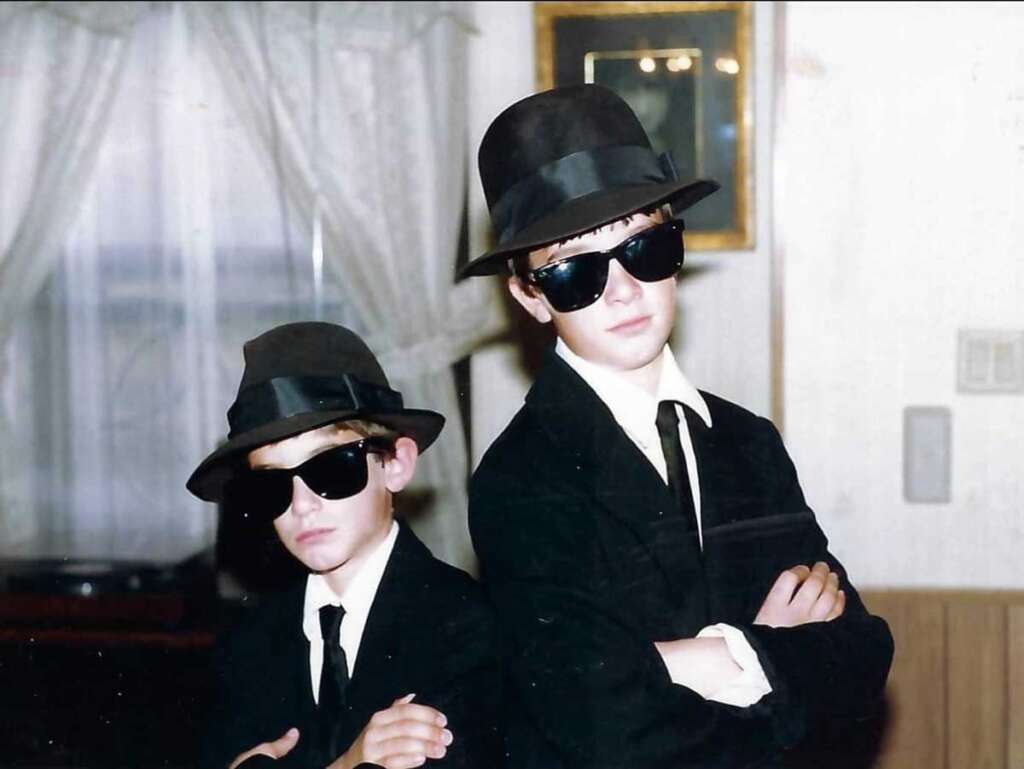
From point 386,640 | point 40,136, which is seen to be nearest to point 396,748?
point 386,640

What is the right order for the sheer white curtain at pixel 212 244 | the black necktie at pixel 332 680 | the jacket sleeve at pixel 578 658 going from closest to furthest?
the jacket sleeve at pixel 578 658 < the black necktie at pixel 332 680 < the sheer white curtain at pixel 212 244

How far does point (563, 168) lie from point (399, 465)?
31 cm

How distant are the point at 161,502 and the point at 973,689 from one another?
54.7 inches

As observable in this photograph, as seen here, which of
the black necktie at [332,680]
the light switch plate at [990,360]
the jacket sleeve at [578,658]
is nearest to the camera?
the jacket sleeve at [578,658]

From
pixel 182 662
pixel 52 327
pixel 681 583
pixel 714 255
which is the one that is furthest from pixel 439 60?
pixel 681 583

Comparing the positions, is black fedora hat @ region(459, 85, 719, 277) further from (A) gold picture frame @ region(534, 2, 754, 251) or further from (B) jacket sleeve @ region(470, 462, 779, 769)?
(A) gold picture frame @ region(534, 2, 754, 251)

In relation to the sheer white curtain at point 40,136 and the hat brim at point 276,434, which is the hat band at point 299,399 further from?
the sheer white curtain at point 40,136

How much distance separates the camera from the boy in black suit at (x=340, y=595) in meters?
1.06

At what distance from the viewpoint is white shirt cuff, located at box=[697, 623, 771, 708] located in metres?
1.02

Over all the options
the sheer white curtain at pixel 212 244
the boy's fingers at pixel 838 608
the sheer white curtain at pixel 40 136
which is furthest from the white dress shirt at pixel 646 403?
the sheer white curtain at pixel 40 136

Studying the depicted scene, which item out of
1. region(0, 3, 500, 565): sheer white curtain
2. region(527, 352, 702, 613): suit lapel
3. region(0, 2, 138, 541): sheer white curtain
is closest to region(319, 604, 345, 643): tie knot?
region(527, 352, 702, 613): suit lapel

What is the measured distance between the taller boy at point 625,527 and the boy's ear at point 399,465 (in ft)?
0.27

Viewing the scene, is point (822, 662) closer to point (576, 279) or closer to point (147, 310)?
point (576, 279)

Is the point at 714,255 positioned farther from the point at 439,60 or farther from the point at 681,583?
the point at 681,583
